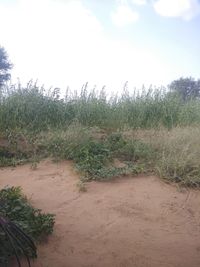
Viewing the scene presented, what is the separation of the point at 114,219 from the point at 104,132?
10.7 ft

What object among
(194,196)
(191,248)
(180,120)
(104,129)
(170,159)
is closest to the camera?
(191,248)

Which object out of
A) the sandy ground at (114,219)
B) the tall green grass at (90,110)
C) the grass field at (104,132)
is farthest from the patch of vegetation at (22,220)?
the tall green grass at (90,110)

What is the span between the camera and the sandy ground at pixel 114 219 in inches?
146

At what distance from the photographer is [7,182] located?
5383 millimetres

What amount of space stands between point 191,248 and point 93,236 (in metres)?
1.02

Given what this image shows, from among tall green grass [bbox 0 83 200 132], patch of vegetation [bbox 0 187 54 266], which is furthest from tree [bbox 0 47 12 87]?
patch of vegetation [bbox 0 187 54 266]

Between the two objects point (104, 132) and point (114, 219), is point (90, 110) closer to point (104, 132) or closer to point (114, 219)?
point (104, 132)

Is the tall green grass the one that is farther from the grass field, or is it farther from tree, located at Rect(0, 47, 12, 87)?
tree, located at Rect(0, 47, 12, 87)

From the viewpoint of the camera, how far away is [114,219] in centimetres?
444

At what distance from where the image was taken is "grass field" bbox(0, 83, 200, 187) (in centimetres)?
572

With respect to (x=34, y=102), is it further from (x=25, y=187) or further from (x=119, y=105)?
(x=25, y=187)

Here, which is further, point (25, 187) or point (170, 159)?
point (170, 159)

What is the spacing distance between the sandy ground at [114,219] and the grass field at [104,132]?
11.5 inches

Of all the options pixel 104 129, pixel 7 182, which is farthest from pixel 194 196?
pixel 104 129
